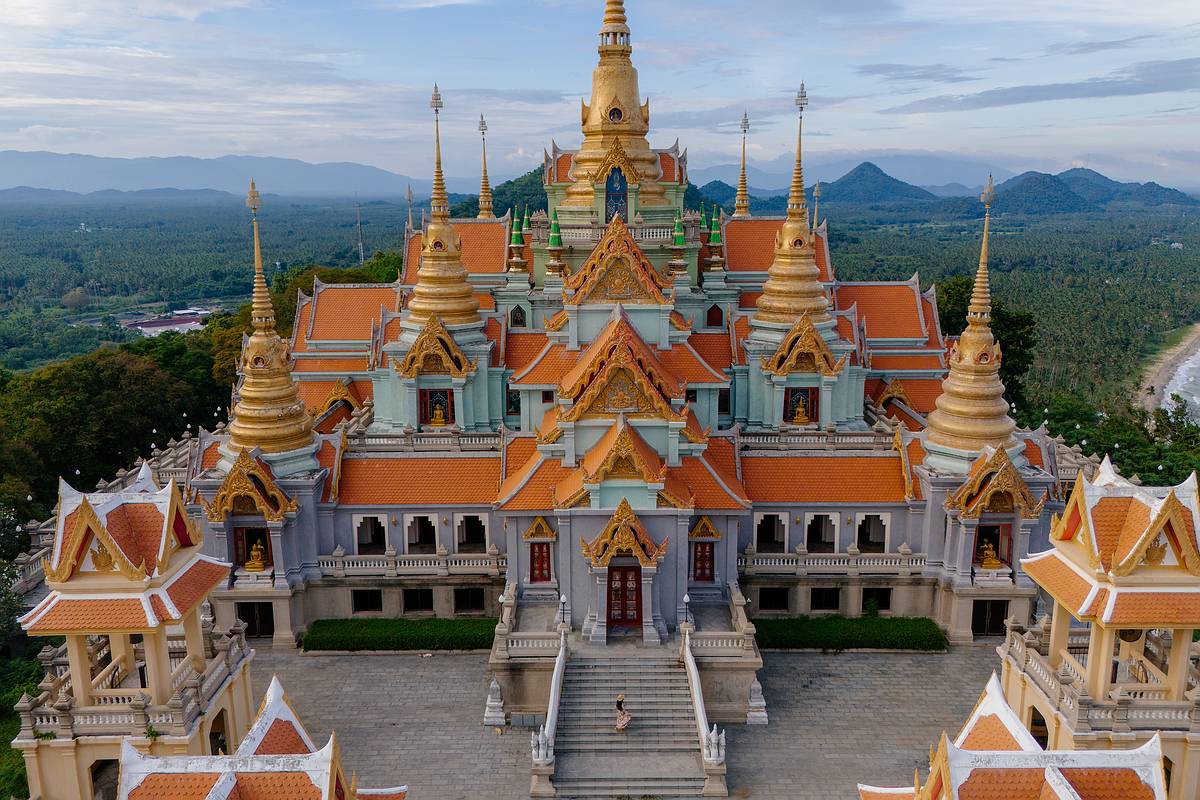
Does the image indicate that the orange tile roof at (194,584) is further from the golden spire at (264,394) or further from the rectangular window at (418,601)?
the rectangular window at (418,601)

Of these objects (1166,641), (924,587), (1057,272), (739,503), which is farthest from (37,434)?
(1057,272)

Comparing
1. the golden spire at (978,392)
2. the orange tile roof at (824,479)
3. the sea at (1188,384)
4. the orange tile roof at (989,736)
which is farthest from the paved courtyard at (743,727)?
the sea at (1188,384)

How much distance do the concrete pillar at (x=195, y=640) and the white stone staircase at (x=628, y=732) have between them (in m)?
8.39

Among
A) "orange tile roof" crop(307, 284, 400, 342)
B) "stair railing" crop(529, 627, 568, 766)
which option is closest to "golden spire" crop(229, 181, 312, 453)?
"stair railing" crop(529, 627, 568, 766)

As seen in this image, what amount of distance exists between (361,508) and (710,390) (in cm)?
1272

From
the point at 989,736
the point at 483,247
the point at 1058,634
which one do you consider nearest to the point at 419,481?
the point at 483,247

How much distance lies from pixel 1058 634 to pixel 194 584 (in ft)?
58.9

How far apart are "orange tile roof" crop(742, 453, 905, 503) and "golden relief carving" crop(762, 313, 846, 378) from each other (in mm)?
6799

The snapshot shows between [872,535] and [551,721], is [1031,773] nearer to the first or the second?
[551,721]

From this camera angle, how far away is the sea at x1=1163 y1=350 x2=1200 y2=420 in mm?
87000

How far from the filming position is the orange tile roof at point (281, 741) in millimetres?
14445

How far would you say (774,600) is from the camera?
2894cm

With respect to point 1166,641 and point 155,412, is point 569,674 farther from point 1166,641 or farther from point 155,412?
point 155,412

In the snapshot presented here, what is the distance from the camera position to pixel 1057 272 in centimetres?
16050
